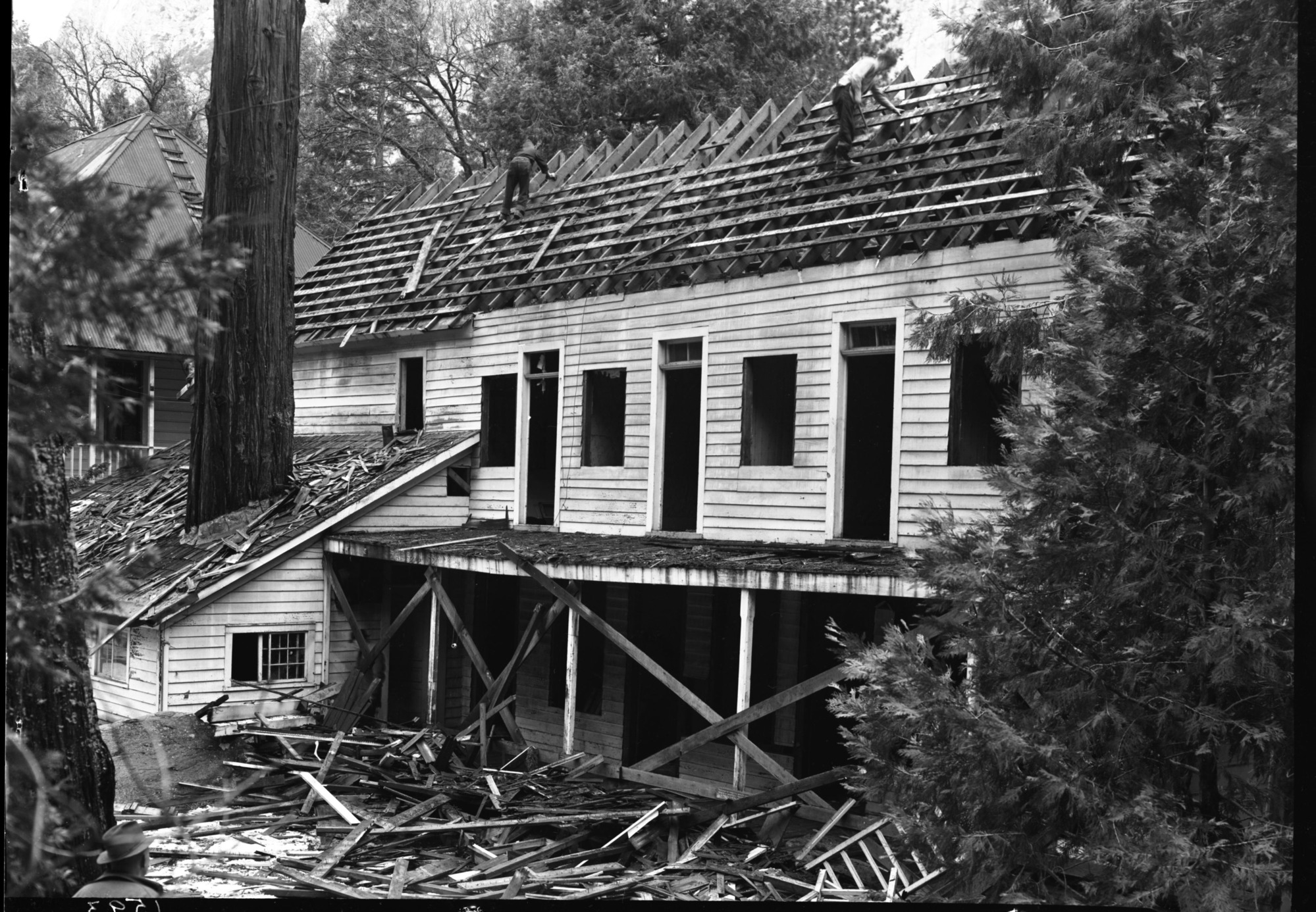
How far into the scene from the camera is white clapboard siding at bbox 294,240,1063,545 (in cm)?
1082

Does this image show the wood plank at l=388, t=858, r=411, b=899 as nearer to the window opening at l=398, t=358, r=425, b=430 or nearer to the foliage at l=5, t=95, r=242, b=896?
the foliage at l=5, t=95, r=242, b=896

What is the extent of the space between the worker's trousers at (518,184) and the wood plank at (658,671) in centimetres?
475

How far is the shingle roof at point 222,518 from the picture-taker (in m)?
7.57

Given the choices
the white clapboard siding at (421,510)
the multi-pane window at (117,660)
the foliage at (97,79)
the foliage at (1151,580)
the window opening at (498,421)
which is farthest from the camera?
the window opening at (498,421)

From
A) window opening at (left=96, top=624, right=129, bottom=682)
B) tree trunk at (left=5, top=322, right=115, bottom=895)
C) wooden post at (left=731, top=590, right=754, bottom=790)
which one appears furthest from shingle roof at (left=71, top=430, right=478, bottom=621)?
wooden post at (left=731, top=590, right=754, bottom=790)

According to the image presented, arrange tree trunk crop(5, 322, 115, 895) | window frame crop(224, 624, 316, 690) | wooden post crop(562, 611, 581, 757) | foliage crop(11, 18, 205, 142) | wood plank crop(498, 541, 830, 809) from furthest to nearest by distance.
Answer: window frame crop(224, 624, 316, 690) → wooden post crop(562, 611, 581, 757) → wood plank crop(498, 541, 830, 809) → foliage crop(11, 18, 205, 142) → tree trunk crop(5, 322, 115, 895)

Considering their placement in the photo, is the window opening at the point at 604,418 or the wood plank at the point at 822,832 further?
the window opening at the point at 604,418

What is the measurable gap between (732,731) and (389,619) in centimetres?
607

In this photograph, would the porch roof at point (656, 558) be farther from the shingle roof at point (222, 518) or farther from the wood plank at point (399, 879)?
the wood plank at point (399, 879)

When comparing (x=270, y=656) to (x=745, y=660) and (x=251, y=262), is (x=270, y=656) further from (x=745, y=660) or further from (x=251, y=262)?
(x=251, y=262)

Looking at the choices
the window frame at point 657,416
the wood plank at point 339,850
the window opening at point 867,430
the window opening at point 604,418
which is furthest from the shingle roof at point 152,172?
the window opening at point 604,418

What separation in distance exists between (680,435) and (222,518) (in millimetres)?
5040

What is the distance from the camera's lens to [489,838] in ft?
31.9

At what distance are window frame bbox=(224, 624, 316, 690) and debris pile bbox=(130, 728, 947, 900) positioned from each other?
59.1 inches
